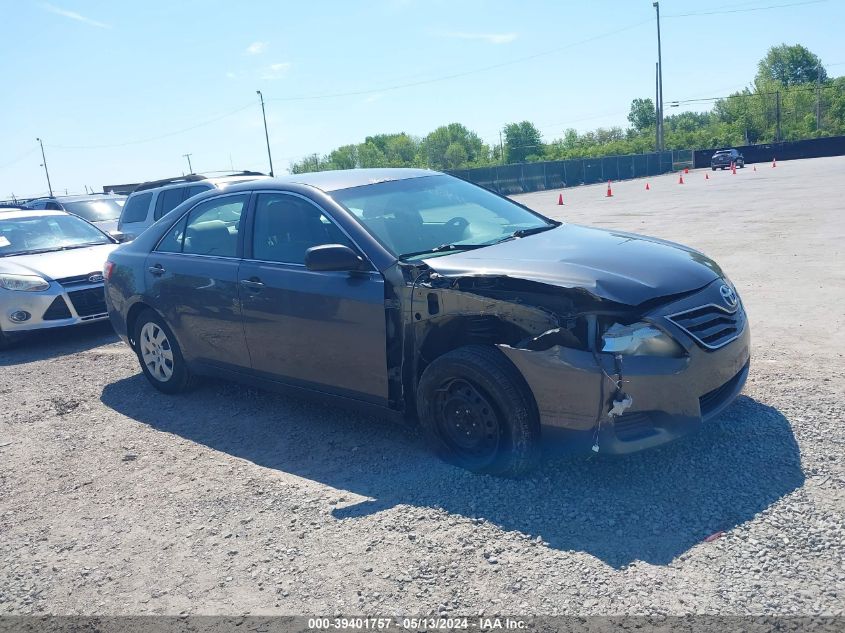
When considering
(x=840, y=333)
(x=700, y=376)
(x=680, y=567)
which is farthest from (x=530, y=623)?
(x=840, y=333)

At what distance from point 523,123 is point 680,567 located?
420ft

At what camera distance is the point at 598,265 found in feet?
13.0

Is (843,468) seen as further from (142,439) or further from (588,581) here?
(142,439)

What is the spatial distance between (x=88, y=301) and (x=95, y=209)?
9423 mm

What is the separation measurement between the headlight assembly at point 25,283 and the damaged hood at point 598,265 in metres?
6.05

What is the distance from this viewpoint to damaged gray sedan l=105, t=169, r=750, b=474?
3.64 metres

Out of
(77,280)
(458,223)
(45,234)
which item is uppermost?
(45,234)

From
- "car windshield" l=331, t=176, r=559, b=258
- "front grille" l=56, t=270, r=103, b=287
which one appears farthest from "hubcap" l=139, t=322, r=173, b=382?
"front grille" l=56, t=270, r=103, b=287

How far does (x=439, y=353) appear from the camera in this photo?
4270mm

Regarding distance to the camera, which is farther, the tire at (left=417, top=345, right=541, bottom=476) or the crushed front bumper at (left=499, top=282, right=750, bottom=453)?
the tire at (left=417, top=345, right=541, bottom=476)

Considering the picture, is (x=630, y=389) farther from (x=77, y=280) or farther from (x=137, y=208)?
(x=137, y=208)

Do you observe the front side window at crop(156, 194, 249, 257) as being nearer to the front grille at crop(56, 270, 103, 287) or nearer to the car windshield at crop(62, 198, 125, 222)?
the front grille at crop(56, 270, 103, 287)

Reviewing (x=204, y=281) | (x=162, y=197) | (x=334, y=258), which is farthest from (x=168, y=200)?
(x=334, y=258)

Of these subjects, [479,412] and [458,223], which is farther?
[458,223]
